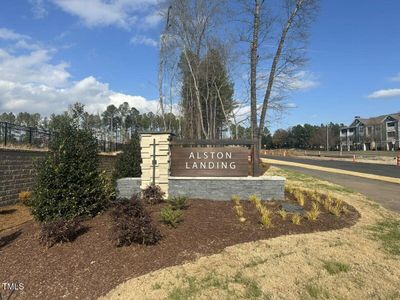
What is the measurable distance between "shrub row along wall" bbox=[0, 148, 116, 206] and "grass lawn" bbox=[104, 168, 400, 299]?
21.9 feet

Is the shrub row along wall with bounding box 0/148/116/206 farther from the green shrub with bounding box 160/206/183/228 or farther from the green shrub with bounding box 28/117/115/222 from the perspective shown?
the green shrub with bounding box 160/206/183/228

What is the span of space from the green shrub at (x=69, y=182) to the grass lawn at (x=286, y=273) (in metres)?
2.75

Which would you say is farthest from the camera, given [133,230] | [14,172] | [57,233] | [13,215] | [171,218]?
[14,172]

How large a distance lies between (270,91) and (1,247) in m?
12.1

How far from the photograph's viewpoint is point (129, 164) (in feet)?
36.7

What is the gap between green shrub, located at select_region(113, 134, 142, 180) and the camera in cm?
1112

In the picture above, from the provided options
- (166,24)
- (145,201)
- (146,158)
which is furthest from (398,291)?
(166,24)

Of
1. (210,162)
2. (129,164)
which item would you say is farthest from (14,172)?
(210,162)

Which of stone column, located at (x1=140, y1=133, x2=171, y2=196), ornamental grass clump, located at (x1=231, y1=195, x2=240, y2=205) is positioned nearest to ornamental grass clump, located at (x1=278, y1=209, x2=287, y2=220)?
ornamental grass clump, located at (x1=231, y1=195, x2=240, y2=205)

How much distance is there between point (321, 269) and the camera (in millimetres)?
4711

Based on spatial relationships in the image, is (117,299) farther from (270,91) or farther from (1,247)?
(270,91)

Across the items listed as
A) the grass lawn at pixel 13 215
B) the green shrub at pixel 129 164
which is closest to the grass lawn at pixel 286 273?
the grass lawn at pixel 13 215

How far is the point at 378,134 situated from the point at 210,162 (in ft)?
340

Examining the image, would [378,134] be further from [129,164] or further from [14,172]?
[14,172]
